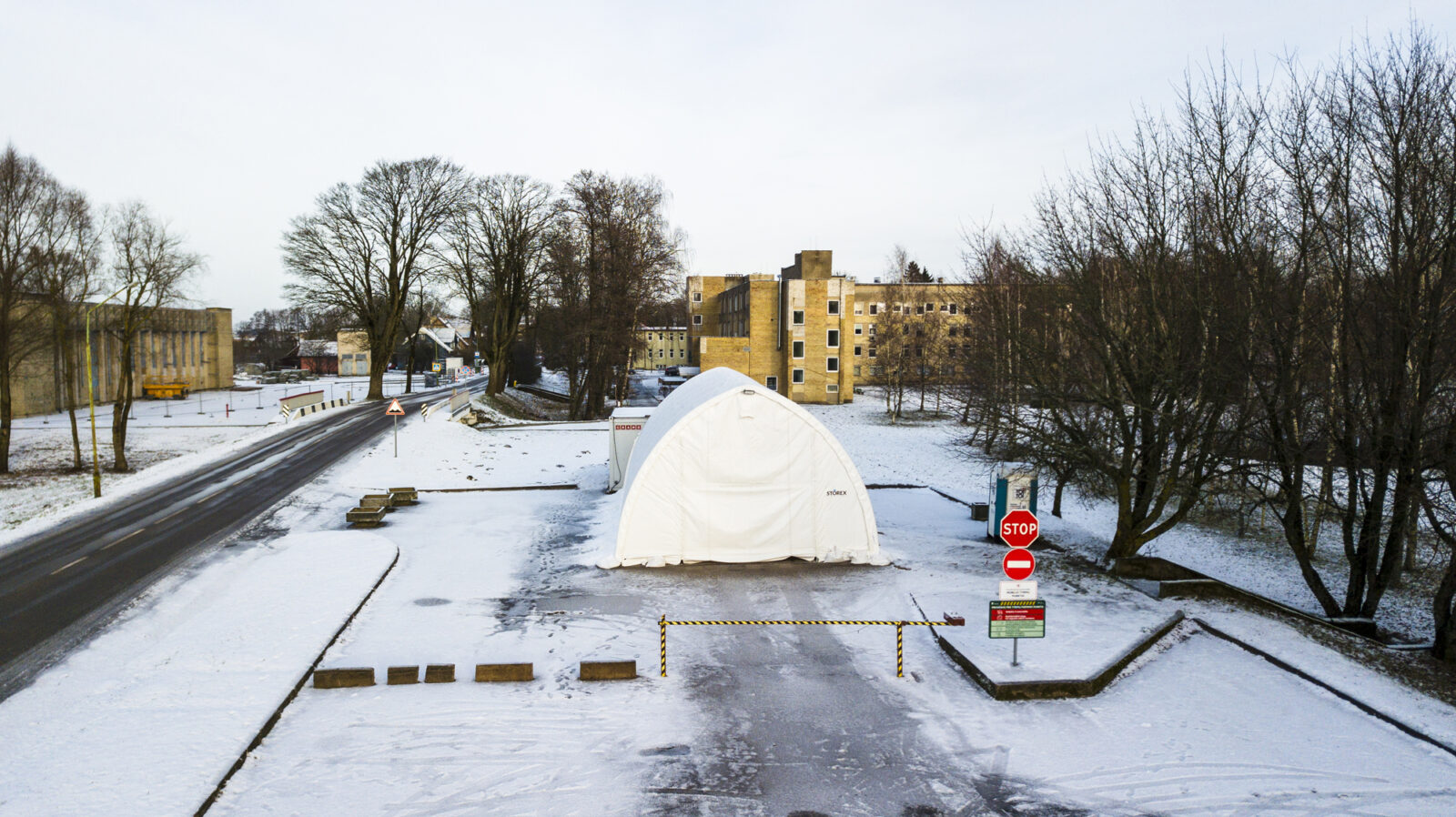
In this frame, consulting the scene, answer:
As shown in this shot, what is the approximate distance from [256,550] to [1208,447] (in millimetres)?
21764

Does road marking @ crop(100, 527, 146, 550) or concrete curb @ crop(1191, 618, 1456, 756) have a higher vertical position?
road marking @ crop(100, 527, 146, 550)

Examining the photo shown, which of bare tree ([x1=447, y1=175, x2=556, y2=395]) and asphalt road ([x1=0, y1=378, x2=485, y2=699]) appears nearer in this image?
asphalt road ([x1=0, y1=378, x2=485, y2=699])

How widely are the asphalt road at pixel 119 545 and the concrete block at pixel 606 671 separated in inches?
321

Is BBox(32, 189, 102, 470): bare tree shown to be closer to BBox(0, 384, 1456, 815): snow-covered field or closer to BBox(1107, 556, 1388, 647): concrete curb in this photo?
BBox(0, 384, 1456, 815): snow-covered field

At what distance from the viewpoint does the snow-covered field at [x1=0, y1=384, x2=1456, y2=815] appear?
912 cm

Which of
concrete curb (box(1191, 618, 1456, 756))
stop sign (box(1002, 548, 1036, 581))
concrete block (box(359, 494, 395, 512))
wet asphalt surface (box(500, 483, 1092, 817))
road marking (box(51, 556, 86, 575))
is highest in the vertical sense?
stop sign (box(1002, 548, 1036, 581))

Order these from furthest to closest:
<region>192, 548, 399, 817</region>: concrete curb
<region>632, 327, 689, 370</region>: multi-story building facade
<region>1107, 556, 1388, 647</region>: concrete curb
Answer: <region>632, 327, 689, 370</region>: multi-story building facade
<region>1107, 556, 1388, 647</region>: concrete curb
<region>192, 548, 399, 817</region>: concrete curb

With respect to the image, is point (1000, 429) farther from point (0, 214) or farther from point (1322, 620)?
point (0, 214)

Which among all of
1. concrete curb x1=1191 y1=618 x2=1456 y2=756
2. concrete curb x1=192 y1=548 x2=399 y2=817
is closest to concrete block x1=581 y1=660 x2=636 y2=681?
concrete curb x1=192 y1=548 x2=399 y2=817

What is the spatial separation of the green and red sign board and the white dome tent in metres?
6.14

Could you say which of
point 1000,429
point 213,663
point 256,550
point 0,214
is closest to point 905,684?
point 1000,429

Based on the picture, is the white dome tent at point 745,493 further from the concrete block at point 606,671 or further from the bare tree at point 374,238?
the bare tree at point 374,238

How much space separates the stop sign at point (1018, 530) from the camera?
41.2ft

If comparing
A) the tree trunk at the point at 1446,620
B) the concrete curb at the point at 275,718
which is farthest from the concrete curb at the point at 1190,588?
the concrete curb at the point at 275,718
